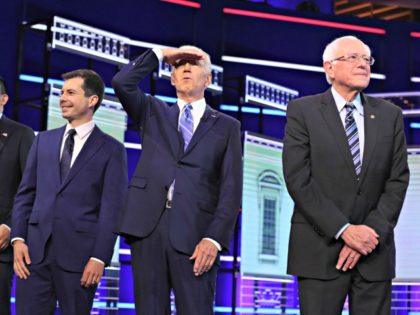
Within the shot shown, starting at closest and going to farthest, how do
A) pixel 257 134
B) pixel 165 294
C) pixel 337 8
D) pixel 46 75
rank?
pixel 165 294, pixel 46 75, pixel 257 134, pixel 337 8

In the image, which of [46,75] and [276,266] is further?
[276,266]

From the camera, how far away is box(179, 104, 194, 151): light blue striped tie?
131 inches

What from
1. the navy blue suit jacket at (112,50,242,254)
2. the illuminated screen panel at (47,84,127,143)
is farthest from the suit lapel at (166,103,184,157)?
the illuminated screen panel at (47,84,127,143)

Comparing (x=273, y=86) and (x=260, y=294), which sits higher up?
(x=273, y=86)

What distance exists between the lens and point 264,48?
8289mm

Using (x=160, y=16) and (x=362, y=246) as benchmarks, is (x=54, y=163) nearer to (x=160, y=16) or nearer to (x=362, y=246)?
(x=362, y=246)

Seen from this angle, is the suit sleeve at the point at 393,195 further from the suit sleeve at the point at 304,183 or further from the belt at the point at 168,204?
the belt at the point at 168,204

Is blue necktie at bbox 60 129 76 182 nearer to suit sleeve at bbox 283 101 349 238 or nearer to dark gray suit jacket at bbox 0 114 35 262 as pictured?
dark gray suit jacket at bbox 0 114 35 262

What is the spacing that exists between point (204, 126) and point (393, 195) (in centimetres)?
81

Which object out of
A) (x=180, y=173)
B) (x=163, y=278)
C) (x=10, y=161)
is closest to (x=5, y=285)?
(x=10, y=161)

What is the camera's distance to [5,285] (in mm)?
3949

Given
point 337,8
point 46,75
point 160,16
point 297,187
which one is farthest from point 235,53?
point 297,187

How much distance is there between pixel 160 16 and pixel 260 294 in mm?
2866

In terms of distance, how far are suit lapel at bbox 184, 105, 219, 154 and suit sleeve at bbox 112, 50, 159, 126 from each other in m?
0.24
